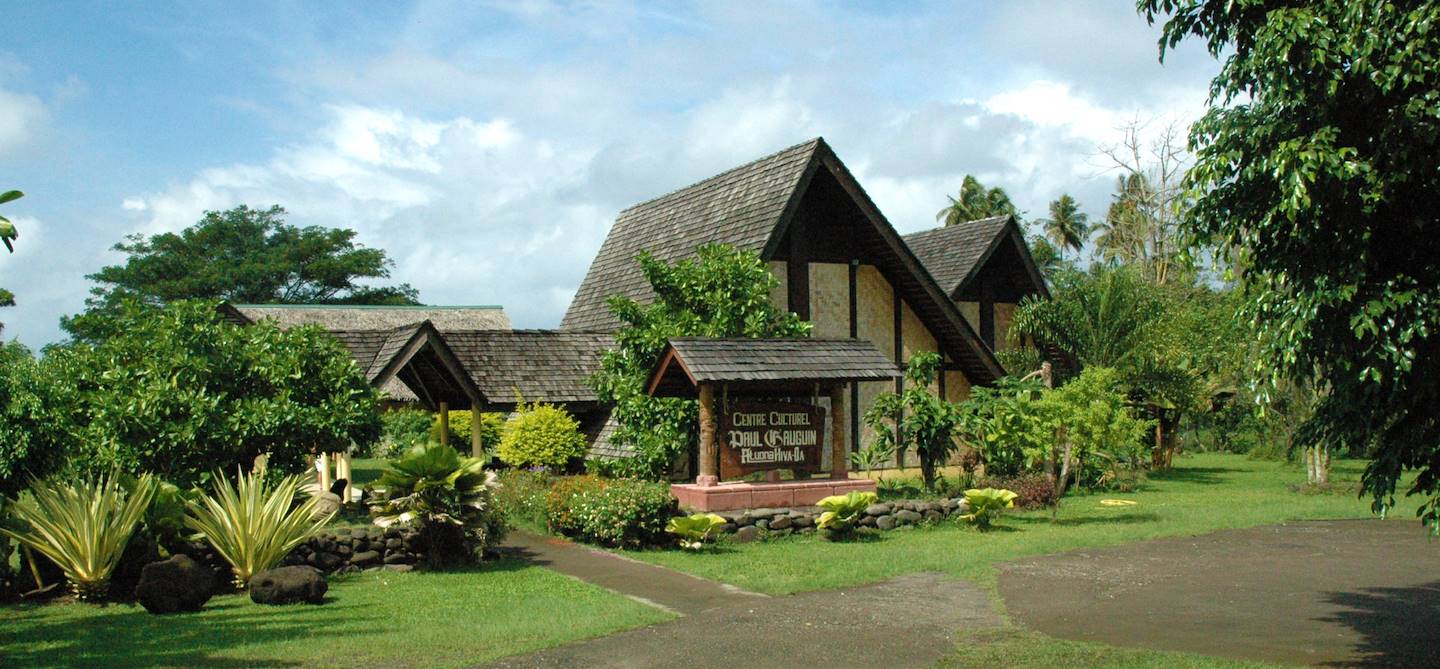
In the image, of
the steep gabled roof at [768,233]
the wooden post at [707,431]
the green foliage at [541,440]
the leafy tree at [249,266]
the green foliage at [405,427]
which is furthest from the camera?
the leafy tree at [249,266]

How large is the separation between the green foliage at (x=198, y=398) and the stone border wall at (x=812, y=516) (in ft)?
17.4

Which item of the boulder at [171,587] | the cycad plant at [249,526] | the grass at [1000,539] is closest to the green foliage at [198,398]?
the cycad plant at [249,526]

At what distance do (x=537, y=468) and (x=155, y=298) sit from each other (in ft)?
140

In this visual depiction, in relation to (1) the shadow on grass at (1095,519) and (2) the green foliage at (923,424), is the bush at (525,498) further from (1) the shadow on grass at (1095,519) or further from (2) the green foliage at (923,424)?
(1) the shadow on grass at (1095,519)

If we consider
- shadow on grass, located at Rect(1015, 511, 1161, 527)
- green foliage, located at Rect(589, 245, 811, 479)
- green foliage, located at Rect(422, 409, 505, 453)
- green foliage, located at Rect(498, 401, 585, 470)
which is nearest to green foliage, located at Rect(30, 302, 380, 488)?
green foliage, located at Rect(589, 245, 811, 479)

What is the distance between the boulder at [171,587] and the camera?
11.1 meters

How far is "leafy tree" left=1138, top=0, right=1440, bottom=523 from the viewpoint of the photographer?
284 inches

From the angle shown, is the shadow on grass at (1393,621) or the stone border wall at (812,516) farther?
the stone border wall at (812,516)

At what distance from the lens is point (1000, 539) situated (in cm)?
1659

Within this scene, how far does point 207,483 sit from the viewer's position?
47.1 feet

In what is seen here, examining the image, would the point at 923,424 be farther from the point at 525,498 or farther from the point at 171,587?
the point at 171,587

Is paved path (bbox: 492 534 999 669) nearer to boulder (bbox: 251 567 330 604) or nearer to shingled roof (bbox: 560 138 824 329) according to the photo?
boulder (bbox: 251 567 330 604)

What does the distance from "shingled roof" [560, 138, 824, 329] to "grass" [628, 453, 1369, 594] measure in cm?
732

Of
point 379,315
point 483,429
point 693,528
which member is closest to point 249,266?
point 379,315
